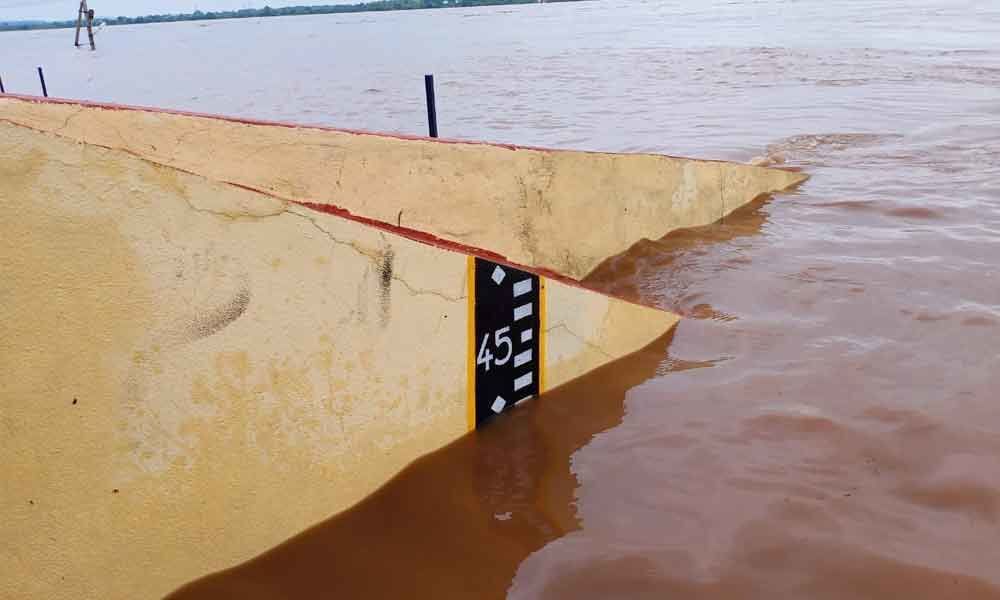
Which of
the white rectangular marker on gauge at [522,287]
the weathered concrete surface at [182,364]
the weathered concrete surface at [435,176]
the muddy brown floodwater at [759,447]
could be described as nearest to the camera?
the weathered concrete surface at [182,364]

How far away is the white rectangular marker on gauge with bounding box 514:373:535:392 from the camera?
7.60ft

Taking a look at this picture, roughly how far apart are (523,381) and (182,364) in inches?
43.2

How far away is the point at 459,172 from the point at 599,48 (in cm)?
2054

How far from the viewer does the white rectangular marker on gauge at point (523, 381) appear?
232cm

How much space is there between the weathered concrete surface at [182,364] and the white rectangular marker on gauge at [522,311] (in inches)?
9.9

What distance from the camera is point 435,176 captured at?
326cm

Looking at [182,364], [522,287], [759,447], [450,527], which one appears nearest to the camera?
[182,364]

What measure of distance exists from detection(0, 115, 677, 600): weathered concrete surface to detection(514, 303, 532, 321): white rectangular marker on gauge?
252 millimetres

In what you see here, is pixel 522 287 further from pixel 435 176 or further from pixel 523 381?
pixel 435 176

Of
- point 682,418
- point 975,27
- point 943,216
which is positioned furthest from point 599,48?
point 682,418

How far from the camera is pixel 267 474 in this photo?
170 cm

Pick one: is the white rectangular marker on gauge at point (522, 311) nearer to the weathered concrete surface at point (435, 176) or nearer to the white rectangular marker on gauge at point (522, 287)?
the white rectangular marker on gauge at point (522, 287)

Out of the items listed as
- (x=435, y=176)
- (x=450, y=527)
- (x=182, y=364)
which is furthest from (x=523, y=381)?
(x=435, y=176)

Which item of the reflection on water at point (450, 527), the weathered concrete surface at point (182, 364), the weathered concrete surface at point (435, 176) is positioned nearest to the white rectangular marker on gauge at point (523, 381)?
the reflection on water at point (450, 527)
